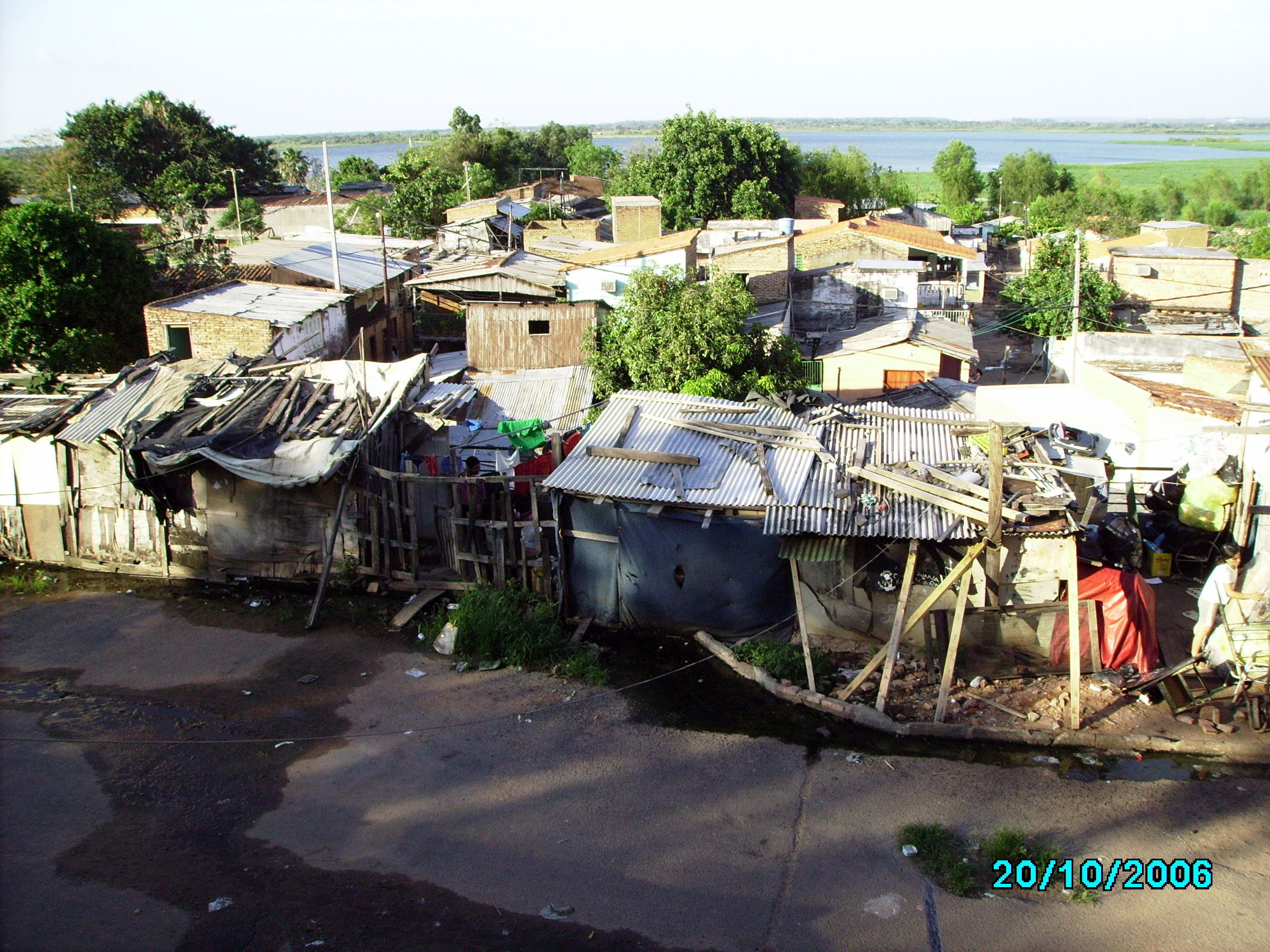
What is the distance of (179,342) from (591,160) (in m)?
53.3

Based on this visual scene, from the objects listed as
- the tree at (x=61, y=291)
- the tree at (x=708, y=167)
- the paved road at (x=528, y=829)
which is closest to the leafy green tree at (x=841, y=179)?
the tree at (x=708, y=167)

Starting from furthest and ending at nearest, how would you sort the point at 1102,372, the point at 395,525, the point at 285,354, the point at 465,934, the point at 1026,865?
the point at 285,354 → the point at 1102,372 → the point at 395,525 → the point at 1026,865 → the point at 465,934

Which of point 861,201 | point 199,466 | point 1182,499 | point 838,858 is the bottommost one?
point 838,858

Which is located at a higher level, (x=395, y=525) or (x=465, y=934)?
(x=395, y=525)

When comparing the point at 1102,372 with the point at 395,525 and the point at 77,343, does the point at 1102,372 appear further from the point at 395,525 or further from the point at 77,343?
the point at 77,343

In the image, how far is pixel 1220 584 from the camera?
966 centimetres

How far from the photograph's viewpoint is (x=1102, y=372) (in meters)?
16.6

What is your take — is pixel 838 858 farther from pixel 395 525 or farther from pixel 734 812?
pixel 395 525

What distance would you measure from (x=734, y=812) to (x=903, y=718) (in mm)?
2279

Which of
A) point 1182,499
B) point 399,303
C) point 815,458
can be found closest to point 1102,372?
point 1182,499

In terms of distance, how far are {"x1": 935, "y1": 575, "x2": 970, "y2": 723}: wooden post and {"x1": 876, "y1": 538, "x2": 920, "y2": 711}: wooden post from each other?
480 millimetres

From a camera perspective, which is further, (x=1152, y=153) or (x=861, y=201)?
(x=1152, y=153)

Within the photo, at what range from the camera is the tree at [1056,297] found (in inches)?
1103

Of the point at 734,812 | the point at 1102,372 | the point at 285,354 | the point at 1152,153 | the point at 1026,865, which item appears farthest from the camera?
the point at 1152,153
